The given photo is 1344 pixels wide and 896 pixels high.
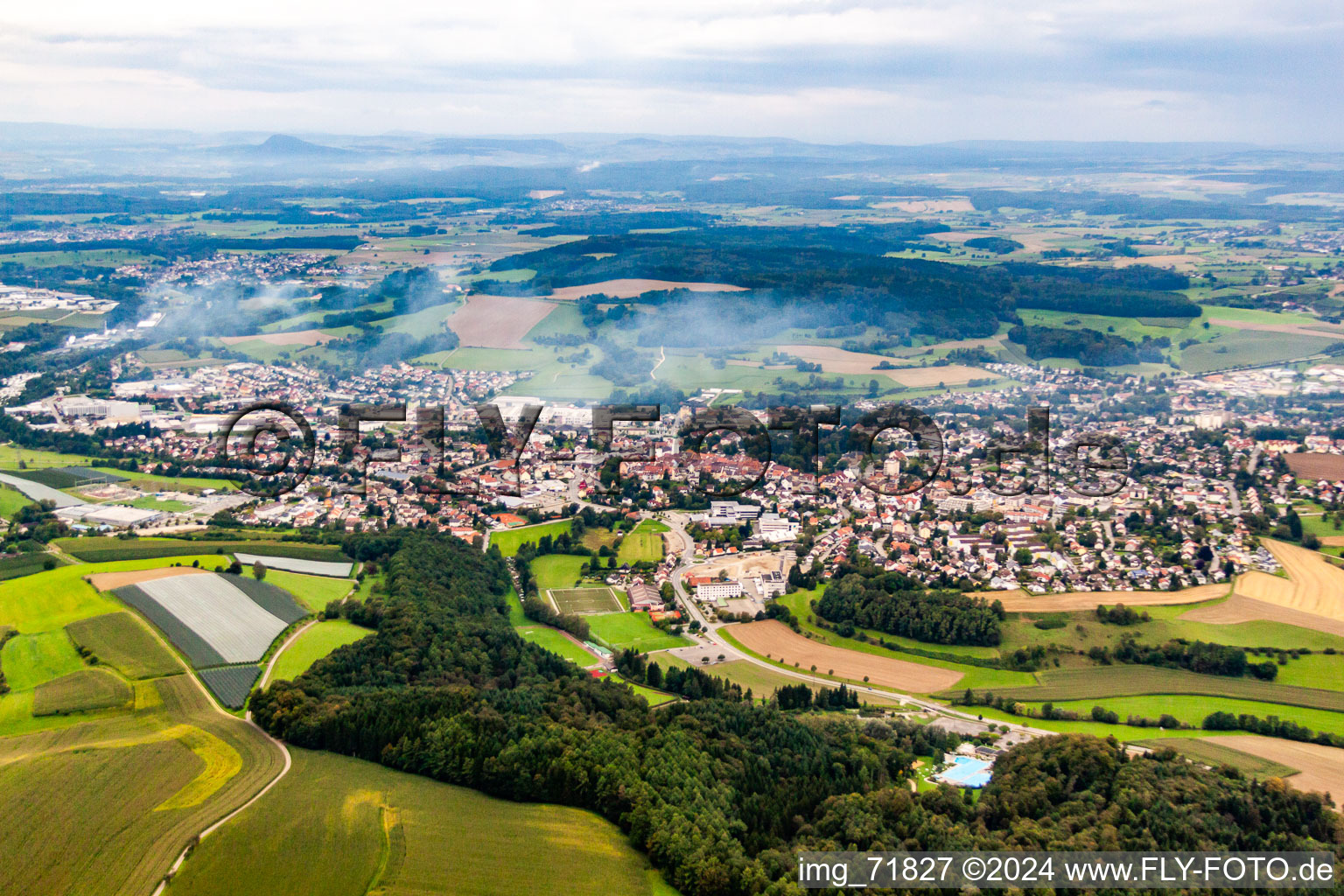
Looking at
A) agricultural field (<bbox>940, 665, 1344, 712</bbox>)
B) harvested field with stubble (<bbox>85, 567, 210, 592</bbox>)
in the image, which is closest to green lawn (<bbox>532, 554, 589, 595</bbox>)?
harvested field with stubble (<bbox>85, 567, 210, 592</bbox>)

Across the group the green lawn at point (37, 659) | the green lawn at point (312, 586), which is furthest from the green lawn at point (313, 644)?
the green lawn at point (37, 659)

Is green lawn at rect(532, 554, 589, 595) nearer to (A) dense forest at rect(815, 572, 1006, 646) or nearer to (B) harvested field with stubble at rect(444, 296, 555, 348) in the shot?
(A) dense forest at rect(815, 572, 1006, 646)

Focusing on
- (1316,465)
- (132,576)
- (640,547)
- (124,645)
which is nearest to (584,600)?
(640,547)

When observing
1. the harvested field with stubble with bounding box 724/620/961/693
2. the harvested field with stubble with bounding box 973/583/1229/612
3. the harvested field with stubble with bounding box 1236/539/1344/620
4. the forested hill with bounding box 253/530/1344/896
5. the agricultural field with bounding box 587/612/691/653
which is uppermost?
the forested hill with bounding box 253/530/1344/896

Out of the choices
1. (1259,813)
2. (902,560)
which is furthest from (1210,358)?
(1259,813)

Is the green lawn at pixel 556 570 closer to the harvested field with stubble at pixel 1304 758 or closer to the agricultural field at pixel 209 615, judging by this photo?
the agricultural field at pixel 209 615
